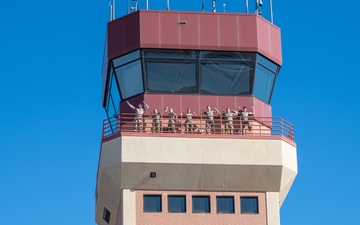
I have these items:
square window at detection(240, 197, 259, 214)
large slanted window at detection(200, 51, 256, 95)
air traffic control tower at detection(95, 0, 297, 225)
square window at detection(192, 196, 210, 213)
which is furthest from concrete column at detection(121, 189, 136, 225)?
large slanted window at detection(200, 51, 256, 95)

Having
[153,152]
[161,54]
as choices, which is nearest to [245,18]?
[161,54]

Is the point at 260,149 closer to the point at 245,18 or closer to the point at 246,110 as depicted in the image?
the point at 246,110

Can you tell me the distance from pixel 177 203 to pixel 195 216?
3.97 feet

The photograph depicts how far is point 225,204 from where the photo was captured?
67500mm

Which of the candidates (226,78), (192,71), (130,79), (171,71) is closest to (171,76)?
(171,71)

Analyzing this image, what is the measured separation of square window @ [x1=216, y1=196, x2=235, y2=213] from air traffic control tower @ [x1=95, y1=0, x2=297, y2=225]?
0.05m

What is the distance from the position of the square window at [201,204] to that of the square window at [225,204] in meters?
0.53

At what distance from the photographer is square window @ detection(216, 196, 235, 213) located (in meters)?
67.3

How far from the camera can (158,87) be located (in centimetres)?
6975

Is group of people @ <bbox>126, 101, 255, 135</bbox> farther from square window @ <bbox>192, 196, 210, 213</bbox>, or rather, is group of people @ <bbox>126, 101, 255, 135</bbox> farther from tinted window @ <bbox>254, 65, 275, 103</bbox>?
square window @ <bbox>192, 196, 210, 213</bbox>

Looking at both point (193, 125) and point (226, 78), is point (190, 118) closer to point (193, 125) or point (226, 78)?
point (193, 125)

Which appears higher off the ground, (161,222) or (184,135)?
(184,135)

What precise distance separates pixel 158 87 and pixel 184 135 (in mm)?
3941

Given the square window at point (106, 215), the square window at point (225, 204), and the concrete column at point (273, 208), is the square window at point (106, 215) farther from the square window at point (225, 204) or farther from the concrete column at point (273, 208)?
the concrete column at point (273, 208)
